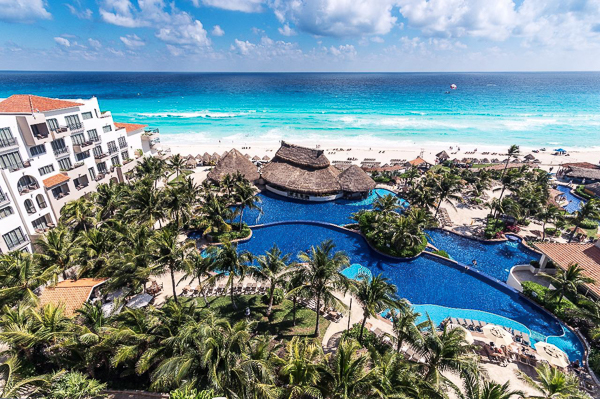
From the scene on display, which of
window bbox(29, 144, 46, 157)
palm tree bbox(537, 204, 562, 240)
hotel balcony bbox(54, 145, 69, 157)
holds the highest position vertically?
window bbox(29, 144, 46, 157)

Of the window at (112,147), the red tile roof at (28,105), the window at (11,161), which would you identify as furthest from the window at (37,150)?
the window at (112,147)

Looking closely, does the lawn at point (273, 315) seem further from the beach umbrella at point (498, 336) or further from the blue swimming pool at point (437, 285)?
the beach umbrella at point (498, 336)

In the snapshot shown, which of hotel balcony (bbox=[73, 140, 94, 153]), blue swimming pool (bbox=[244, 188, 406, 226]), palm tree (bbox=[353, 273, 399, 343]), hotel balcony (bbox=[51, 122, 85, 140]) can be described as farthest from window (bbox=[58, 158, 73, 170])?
palm tree (bbox=[353, 273, 399, 343])

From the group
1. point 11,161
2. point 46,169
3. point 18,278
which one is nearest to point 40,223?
point 46,169

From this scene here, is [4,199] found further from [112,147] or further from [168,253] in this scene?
[168,253]

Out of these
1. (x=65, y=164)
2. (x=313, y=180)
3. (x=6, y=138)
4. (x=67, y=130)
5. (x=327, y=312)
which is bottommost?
(x=327, y=312)

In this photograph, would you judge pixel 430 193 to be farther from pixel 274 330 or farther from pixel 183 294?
pixel 183 294

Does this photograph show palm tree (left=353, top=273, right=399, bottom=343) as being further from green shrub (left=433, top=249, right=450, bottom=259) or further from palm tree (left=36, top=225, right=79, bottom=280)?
palm tree (left=36, top=225, right=79, bottom=280)
